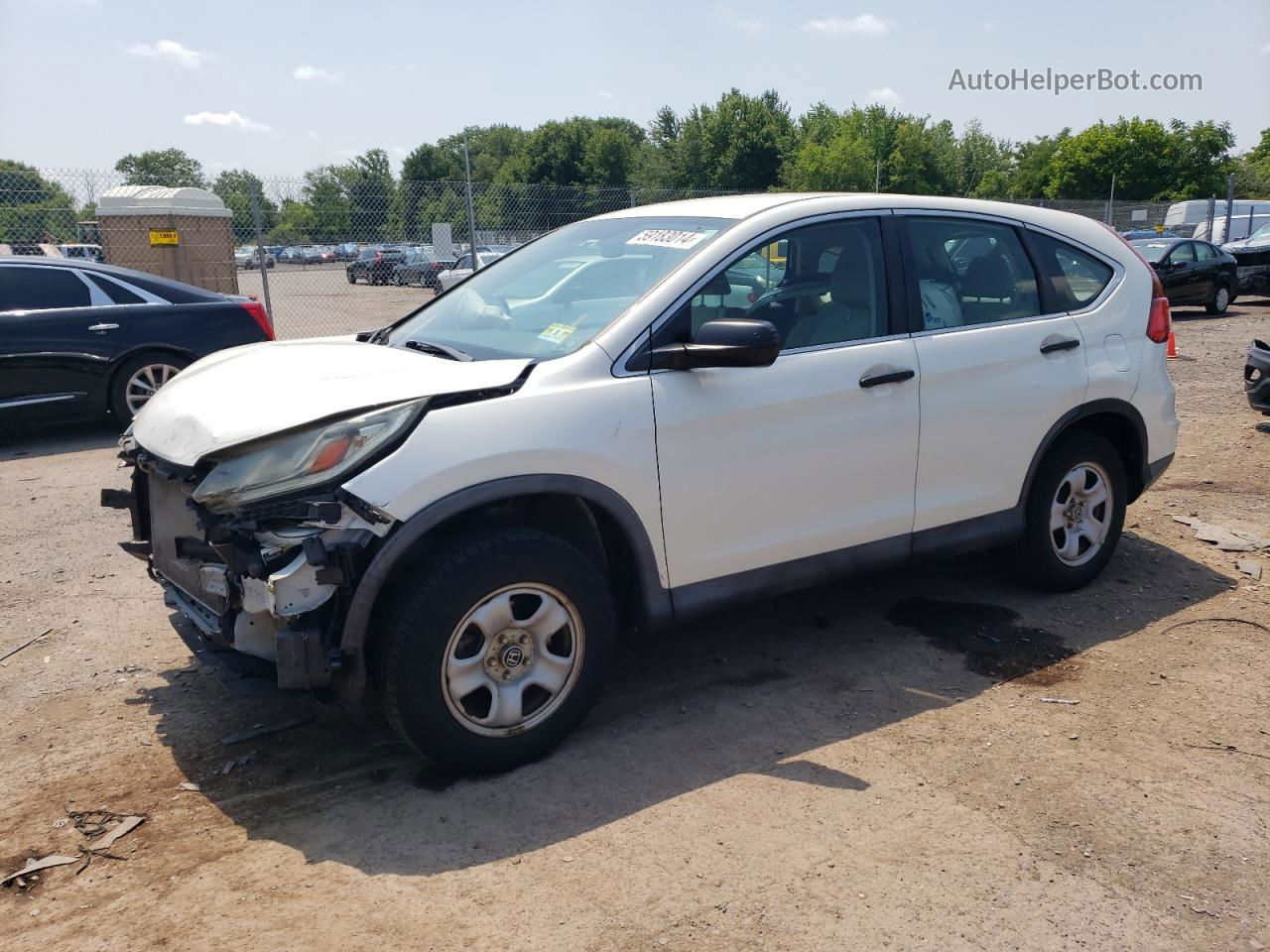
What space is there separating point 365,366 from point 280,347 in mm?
787

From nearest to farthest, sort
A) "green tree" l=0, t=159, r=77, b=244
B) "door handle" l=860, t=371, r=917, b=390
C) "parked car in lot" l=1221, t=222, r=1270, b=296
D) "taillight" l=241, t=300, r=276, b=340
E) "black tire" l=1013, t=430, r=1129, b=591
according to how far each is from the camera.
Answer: "door handle" l=860, t=371, r=917, b=390
"black tire" l=1013, t=430, r=1129, b=591
"taillight" l=241, t=300, r=276, b=340
"green tree" l=0, t=159, r=77, b=244
"parked car in lot" l=1221, t=222, r=1270, b=296

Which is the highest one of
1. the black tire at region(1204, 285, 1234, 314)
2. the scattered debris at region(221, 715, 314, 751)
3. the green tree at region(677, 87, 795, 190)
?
the green tree at region(677, 87, 795, 190)

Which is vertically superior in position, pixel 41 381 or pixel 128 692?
pixel 41 381

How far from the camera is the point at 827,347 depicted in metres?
3.97

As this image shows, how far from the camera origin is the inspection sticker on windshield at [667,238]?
387 cm

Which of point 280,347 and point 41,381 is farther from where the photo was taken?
point 41,381

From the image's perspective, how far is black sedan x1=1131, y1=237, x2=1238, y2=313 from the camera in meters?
19.2

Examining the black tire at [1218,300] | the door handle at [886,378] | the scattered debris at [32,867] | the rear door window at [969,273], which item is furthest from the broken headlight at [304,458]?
the black tire at [1218,300]

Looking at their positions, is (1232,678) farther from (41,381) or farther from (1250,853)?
(41,381)

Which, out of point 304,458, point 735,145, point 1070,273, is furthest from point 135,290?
point 735,145

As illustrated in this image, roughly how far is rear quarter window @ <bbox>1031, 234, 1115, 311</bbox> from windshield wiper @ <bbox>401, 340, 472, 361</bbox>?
2.70m

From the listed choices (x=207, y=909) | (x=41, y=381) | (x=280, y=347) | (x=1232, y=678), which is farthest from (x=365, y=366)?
(x=41, y=381)

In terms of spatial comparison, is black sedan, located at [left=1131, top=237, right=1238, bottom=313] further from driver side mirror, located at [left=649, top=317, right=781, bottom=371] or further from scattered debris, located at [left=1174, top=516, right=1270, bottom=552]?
driver side mirror, located at [left=649, top=317, right=781, bottom=371]

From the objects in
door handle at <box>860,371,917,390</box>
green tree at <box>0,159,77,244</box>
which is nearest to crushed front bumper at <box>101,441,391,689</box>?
door handle at <box>860,371,917,390</box>
